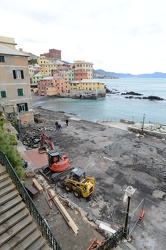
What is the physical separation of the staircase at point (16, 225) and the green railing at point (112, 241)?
2.60 m

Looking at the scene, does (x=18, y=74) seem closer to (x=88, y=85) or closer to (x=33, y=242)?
(x=33, y=242)

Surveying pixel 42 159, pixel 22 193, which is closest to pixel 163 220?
pixel 22 193

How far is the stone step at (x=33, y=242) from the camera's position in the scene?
5.17 metres

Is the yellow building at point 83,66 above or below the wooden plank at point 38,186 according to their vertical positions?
above

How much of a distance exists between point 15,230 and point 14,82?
75.5 ft

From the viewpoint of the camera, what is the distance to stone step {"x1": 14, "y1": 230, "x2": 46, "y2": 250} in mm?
5167

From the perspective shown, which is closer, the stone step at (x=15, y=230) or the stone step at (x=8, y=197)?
the stone step at (x=15, y=230)

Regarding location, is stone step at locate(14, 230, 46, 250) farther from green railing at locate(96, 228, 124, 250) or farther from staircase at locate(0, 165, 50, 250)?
green railing at locate(96, 228, 124, 250)

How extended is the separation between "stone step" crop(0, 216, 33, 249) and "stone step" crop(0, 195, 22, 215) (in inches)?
25.3

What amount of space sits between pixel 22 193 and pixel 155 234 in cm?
788

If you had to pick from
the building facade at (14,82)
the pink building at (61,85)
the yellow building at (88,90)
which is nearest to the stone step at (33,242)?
the building facade at (14,82)

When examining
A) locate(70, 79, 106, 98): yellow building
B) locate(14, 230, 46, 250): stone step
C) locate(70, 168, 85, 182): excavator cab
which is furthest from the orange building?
locate(14, 230, 46, 250): stone step

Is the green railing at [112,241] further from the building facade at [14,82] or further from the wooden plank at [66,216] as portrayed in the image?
the building facade at [14,82]

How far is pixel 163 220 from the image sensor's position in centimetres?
979
